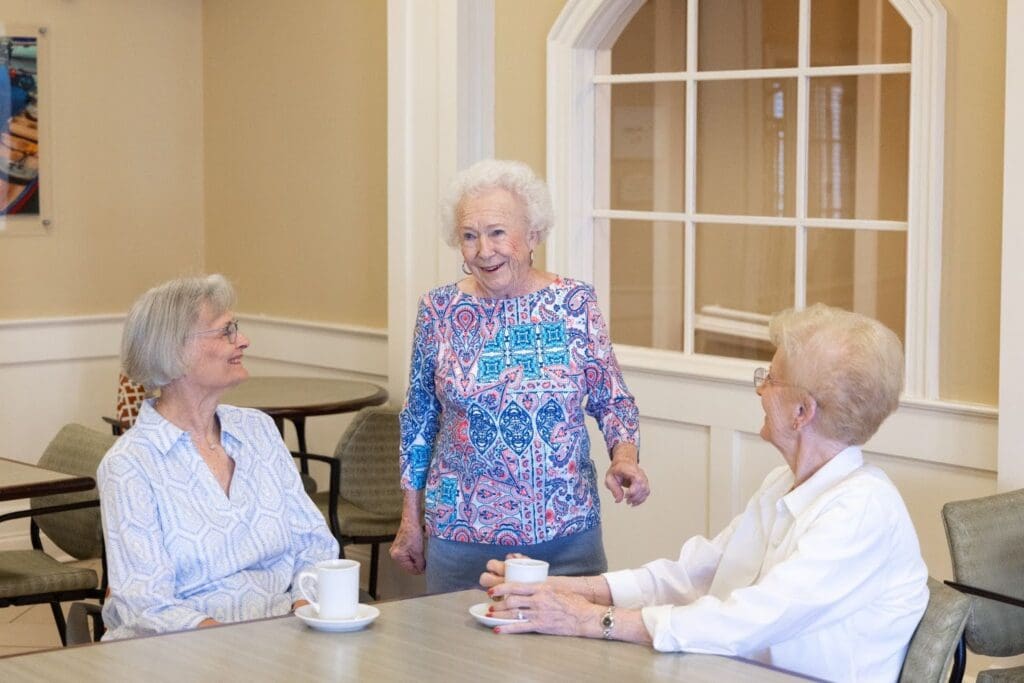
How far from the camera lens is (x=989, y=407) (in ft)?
12.6

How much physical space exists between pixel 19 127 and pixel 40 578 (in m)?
2.56

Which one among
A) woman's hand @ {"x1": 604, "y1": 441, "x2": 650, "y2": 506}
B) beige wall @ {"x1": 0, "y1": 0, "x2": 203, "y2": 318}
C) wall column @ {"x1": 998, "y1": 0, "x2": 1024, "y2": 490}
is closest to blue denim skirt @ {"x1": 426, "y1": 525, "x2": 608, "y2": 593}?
woman's hand @ {"x1": 604, "y1": 441, "x2": 650, "y2": 506}

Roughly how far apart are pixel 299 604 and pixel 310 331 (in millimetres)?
3321

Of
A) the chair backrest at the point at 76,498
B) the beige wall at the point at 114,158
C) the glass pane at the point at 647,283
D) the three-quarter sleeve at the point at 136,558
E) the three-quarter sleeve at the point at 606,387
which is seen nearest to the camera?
the three-quarter sleeve at the point at 136,558

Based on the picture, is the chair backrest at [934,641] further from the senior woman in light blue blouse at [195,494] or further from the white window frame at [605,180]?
the white window frame at [605,180]

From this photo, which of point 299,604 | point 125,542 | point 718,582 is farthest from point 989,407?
point 125,542

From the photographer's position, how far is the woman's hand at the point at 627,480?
3232mm

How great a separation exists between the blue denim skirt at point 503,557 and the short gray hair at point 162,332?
75 cm

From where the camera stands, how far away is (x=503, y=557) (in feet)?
10.6

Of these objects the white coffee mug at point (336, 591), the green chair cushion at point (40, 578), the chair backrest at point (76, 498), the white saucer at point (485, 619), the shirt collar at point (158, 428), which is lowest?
the green chair cushion at point (40, 578)

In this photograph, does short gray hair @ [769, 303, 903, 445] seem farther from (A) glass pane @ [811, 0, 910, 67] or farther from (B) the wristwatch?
(A) glass pane @ [811, 0, 910, 67]

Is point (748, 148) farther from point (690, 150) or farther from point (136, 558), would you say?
point (136, 558)

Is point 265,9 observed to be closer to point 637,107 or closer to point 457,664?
point 637,107

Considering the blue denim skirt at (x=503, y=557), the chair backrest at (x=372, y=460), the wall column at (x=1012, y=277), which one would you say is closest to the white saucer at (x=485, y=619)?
the blue denim skirt at (x=503, y=557)
